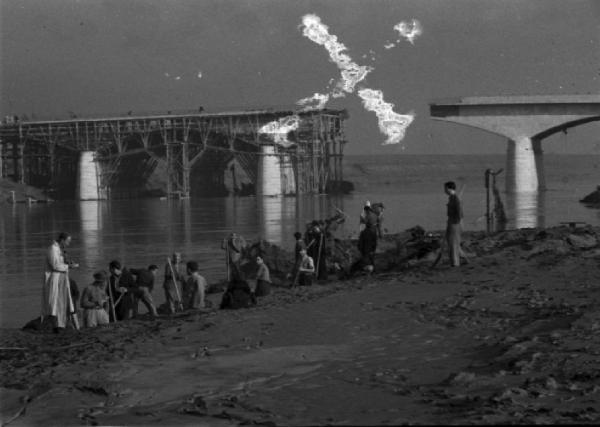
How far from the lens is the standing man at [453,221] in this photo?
15.3m

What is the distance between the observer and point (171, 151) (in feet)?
332

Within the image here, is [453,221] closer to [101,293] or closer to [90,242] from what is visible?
[101,293]

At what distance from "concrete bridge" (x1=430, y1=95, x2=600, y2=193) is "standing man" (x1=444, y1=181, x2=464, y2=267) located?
72176 mm

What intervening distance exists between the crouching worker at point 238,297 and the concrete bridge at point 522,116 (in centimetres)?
7488

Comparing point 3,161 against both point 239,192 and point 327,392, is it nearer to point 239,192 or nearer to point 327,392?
point 239,192

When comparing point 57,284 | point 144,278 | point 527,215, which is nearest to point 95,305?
point 57,284

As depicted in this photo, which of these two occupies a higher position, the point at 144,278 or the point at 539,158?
the point at 539,158

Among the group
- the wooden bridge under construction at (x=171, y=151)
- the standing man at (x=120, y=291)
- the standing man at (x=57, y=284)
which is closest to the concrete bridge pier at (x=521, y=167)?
the wooden bridge under construction at (x=171, y=151)

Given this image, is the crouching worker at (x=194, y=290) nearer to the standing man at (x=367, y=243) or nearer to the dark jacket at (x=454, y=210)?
the standing man at (x=367, y=243)

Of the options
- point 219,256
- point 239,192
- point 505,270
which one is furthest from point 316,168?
point 505,270

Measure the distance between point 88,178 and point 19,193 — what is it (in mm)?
7651

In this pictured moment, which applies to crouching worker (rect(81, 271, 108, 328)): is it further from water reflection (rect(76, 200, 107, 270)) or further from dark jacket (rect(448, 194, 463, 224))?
water reflection (rect(76, 200, 107, 270))

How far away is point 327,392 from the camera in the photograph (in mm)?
8469

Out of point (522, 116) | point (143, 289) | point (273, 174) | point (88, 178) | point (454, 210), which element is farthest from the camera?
point (88, 178)
